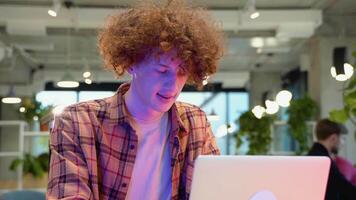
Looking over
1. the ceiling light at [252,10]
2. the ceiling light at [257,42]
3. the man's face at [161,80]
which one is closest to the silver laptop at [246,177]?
the man's face at [161,80]

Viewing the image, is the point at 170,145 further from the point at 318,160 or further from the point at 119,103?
the point at 318,160

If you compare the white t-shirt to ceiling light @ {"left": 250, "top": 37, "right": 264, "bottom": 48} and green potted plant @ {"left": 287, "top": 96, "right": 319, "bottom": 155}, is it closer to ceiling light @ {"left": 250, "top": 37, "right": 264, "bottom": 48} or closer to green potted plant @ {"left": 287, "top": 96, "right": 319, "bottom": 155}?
green potted plant @ {"left": 287, "top": 96, "right": 319, "bottom": 155}

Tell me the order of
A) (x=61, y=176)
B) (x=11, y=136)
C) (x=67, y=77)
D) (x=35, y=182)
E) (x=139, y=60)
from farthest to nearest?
(x=11, y=136), (x=67, y=77), (x=35, y=182), (x=139, y=60), (x=61, y=176)

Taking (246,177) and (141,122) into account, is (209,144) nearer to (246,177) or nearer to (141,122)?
(141,122)

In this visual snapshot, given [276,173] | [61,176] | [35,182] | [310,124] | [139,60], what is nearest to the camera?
[276,173]

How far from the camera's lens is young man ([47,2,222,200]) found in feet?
4.46

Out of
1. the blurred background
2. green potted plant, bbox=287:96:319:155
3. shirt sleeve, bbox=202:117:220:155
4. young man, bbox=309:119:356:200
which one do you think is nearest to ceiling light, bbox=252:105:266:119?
the blurred background

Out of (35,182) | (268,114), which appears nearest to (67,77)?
(35,182)

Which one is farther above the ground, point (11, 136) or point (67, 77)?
point (67, 77)

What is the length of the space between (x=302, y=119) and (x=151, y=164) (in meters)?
6.75

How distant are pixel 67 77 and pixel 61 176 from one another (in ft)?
26.7

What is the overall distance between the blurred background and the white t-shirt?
2429 millimetres

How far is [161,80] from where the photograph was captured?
1.40 metres

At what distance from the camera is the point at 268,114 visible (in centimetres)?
831
